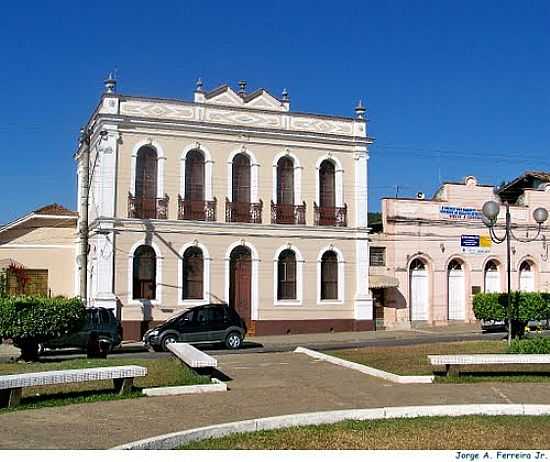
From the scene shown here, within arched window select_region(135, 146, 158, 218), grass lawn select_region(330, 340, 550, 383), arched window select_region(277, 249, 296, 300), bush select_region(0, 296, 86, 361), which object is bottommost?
grass lawn select_region(330, 340, 550, 383)

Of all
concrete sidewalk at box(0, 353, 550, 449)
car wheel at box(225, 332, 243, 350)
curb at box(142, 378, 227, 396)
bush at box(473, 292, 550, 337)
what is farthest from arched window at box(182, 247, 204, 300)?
curb at box(142, 378, 227, 396)

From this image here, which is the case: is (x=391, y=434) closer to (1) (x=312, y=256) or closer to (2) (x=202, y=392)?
(2) (x=202, y=392)

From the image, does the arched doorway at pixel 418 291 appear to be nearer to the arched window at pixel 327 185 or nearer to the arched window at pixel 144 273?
the arched window at pixel 327 185

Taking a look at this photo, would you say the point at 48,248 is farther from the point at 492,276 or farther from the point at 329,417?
the point at 329,417

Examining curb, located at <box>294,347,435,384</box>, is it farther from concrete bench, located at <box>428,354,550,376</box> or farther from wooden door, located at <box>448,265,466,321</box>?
wooden door, located at <box>448,265,466,321</box>

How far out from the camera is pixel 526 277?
3834 cm

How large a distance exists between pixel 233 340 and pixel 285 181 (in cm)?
935

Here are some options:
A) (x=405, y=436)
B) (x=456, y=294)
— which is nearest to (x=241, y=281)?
(x=456, y=294)

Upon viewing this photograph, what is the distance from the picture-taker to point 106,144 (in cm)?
2900

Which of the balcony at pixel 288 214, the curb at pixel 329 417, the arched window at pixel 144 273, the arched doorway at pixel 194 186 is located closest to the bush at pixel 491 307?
the balcony at pixel 288 214

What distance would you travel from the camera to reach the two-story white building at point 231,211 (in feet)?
95.8

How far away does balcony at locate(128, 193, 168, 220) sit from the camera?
29422mm

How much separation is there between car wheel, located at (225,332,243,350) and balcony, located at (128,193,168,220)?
275 inches

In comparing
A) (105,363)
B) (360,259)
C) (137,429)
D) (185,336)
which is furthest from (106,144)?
(137,429)
